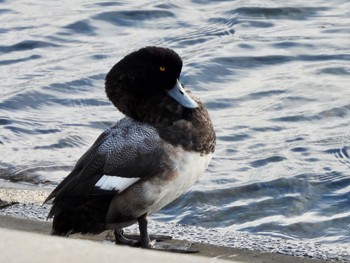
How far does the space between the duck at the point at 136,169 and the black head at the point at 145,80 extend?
0.01 metres

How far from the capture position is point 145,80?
4746 mm

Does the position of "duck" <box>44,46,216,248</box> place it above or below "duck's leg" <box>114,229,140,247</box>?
above

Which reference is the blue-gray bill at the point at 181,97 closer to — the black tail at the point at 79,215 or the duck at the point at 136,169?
the duck at the point at 136,169

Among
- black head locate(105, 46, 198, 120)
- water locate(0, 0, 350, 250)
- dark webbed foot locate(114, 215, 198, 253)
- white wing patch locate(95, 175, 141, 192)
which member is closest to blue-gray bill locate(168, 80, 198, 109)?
black head locate(105, 46, 198, 120)

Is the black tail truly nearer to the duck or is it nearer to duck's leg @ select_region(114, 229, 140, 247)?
the duck

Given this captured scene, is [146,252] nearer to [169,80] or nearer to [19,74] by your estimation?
[169,80]

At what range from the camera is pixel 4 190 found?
5578mm

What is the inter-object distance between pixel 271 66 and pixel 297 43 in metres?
0.76

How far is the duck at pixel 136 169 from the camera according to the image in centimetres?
427

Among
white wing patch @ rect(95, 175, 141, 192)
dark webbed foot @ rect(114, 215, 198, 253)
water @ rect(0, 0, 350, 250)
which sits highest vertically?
white wing patch @ rect(95, 175, 141, 192)

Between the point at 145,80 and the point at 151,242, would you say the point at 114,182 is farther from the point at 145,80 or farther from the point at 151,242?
the point at 145,80

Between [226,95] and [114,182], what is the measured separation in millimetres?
4168

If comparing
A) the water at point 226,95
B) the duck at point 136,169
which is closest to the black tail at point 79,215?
the duck at point 136,169

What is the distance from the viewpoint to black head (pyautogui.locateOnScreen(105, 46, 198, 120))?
15.4 ft
